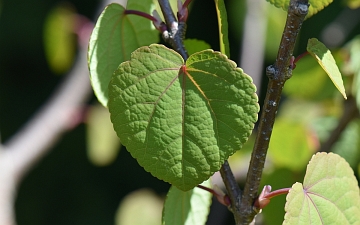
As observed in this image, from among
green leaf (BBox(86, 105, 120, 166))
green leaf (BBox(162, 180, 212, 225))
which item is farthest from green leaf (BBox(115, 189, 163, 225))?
green leaf (BBox(162, 180, 212, 225))

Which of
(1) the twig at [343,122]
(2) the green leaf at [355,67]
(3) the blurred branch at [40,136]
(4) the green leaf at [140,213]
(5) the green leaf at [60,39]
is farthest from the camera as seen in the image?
(5) the green leaf at [60,39]

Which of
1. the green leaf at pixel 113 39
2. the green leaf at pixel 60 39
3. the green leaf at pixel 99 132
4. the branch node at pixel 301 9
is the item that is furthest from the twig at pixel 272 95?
the green leaf at pixel 60 39

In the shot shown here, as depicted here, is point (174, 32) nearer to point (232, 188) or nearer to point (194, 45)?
point (194, 45)

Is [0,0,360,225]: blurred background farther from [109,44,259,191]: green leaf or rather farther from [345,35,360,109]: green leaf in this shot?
[109,44,259,191]: green leaf

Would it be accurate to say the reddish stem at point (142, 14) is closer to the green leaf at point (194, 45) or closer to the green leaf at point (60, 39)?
the green leaf at point (194, 45)

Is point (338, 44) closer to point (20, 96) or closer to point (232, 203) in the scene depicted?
point (232, 203)

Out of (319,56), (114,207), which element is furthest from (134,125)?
(114,207)
